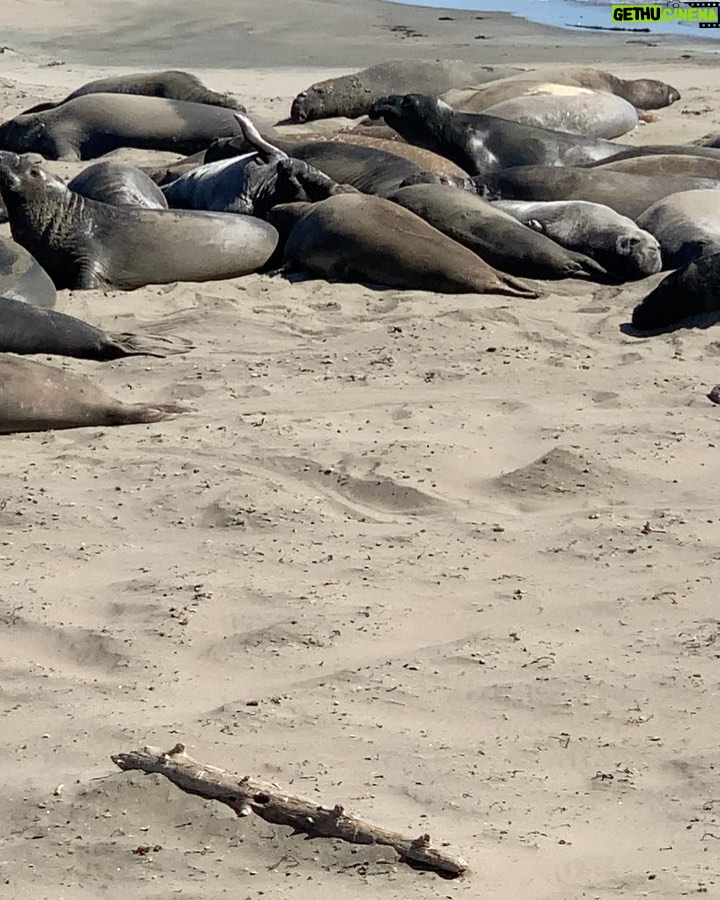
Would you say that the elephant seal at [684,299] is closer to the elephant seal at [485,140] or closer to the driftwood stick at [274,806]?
the elephant seal at [485,140]

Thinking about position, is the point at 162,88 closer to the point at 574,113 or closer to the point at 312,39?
the point at 574,113

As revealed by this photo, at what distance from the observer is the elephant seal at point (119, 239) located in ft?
23.6

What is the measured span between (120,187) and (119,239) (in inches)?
41.9

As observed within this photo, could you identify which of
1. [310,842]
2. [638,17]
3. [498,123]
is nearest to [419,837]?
[310,842]

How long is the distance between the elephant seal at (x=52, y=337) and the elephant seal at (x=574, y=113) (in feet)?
18.9

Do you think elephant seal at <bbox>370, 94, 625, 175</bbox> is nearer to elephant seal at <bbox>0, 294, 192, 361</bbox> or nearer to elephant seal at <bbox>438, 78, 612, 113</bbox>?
elephant seal at <bbox>438, 78, 612, 113</bbox>

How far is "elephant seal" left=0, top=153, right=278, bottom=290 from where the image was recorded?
7.19m

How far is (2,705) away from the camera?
304cm

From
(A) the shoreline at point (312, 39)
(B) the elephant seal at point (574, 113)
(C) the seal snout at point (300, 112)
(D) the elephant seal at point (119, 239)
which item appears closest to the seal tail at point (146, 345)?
(D) the elephant seal at point (119, 239)

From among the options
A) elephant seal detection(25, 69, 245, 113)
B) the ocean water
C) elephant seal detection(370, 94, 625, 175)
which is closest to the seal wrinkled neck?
elephant seal detection(370, 94, 625, 175)

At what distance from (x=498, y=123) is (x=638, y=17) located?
49.3 ft

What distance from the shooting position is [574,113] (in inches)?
446

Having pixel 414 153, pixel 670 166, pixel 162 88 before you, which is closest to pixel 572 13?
pixel 162 88

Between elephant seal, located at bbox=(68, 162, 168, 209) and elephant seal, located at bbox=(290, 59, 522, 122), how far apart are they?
4.50m
